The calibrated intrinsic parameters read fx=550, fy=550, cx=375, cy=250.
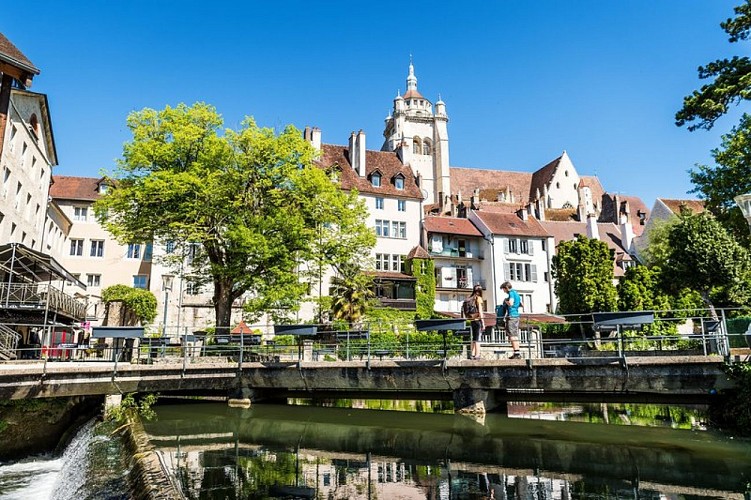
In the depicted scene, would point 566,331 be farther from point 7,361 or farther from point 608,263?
point 7,361

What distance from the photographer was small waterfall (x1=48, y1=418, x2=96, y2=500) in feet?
33.3

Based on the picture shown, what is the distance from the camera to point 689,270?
31.5m

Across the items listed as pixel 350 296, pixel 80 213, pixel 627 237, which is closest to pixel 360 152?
pixel 350 296

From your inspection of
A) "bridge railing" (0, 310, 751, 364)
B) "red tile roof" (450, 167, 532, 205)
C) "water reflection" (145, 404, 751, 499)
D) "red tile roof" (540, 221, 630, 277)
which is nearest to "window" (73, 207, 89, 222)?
"bridge railing" (0, 310, 751, 364)

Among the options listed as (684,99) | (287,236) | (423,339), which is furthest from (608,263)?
(287,236)

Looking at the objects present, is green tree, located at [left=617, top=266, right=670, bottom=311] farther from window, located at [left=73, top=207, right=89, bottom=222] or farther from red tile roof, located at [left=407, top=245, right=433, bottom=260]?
window, located at [left=73, top=207, right=89, bottom=222]

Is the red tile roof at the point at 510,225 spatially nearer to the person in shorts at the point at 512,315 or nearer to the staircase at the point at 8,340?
the person in shorts at the point at 512,315

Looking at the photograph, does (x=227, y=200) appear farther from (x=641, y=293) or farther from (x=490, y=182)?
(x=490, y=182)

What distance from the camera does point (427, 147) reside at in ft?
289

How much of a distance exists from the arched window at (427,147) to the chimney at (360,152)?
1426 inches

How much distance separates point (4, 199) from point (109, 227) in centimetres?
664

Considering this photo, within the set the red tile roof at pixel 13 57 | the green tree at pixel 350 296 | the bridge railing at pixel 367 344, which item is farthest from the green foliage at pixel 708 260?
the red tile roof at pixel 13 57

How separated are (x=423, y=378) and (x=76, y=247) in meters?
39.5

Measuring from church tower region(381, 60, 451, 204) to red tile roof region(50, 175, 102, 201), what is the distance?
46.6 metres
